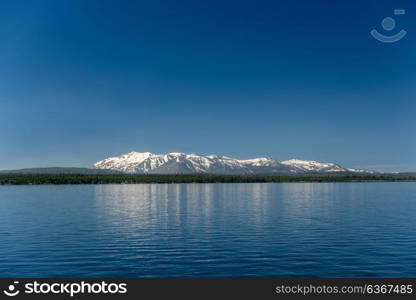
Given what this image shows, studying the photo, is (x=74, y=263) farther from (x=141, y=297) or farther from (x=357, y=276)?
(x=357, y=276)

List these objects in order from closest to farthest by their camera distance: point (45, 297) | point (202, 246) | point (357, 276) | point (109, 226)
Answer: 1. point (45, 297)
2. point (357, 276)
3. point (202, 246)
4. point (109, 226)

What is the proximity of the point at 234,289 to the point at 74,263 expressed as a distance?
18.9m

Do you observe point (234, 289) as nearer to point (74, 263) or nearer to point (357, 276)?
point (357, 276)

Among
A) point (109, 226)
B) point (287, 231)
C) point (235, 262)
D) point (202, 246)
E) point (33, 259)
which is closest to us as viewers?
point (235, 262)

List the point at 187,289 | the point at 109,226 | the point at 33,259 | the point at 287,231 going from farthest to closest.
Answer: the point at 109,226 → the point at 287,231 → the point at 33,259 → the point at 187,289

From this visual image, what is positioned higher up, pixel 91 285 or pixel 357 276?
pixel 91 285

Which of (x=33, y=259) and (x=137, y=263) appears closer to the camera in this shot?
(x=137, y=263)

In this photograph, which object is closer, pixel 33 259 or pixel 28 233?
pixel 33 259

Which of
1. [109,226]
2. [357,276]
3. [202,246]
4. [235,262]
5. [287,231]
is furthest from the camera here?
[109,226]

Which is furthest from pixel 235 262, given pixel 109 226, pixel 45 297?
pixel 109 226

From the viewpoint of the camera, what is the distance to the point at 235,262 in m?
37.6

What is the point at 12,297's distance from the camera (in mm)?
22250

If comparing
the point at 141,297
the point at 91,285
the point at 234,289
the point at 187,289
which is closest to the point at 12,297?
the point at 91,285

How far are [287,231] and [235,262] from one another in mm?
20328
